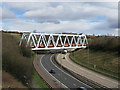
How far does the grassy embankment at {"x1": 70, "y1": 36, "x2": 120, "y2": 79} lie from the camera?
1487 inches

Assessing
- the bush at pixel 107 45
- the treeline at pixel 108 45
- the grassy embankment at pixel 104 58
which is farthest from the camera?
the bush at pixel 107 45

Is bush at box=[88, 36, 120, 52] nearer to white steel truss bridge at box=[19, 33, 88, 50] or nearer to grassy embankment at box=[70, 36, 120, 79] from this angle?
grassy embankment at box=[70, 36, 120, 79]

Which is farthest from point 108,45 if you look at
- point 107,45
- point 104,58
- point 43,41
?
point 43,41

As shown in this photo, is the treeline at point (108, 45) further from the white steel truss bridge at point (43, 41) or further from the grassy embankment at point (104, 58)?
the white steel truss bridge at point (43, 41)

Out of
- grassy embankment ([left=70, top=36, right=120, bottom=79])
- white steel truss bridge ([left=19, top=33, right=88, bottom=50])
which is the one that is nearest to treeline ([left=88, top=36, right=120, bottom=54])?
grassy embankment ([left=70, top=36, right=120, bottom=79])

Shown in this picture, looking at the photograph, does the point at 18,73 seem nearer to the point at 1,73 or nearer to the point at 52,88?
the point at 1,73

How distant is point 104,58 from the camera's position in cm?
4875

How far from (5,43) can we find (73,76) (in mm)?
15092

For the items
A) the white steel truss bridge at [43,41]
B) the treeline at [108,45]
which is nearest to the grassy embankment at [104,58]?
the treeline at [108,45]

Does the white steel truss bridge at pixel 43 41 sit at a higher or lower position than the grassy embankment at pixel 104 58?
higher

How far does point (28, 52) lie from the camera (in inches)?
1679

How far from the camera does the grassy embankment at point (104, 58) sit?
37781 mm

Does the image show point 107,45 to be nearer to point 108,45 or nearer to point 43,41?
point 108,45

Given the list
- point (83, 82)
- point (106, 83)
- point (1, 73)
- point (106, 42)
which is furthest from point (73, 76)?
point (106, 42)
